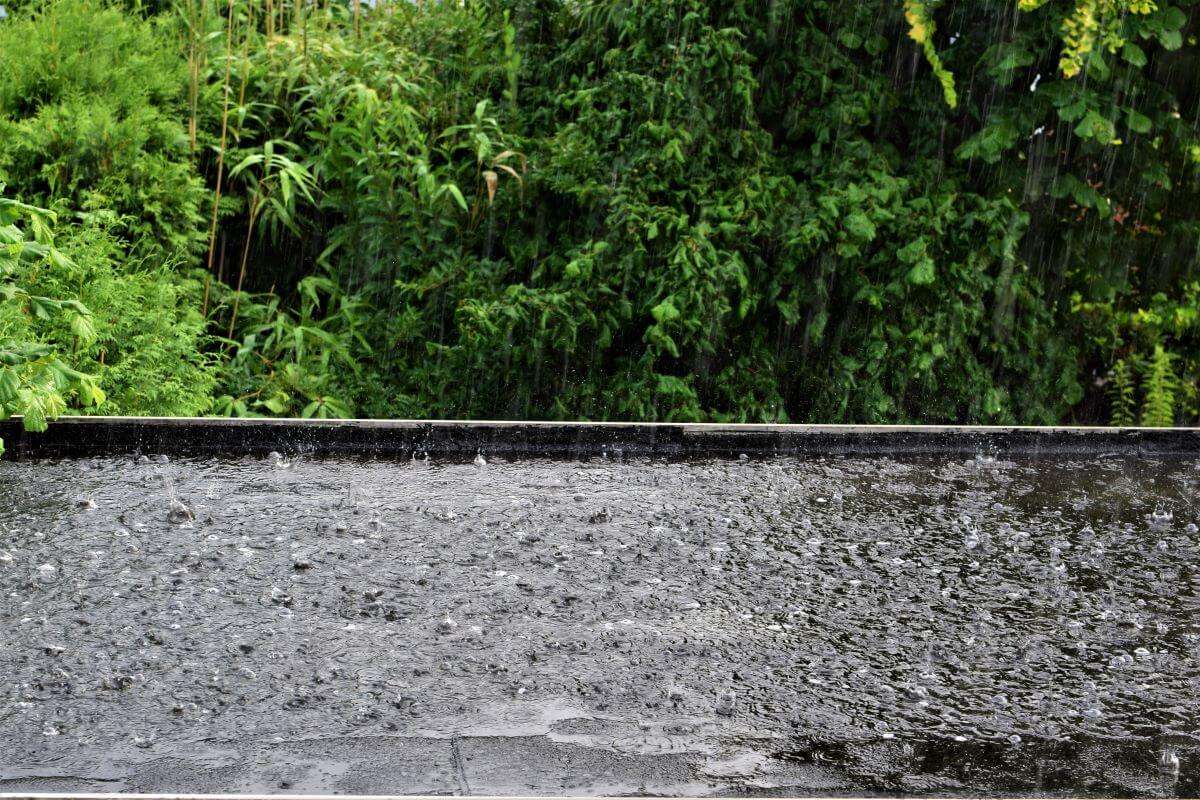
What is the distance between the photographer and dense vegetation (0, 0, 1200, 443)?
434cm

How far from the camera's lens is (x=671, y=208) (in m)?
4.36

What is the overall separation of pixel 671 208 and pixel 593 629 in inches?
107

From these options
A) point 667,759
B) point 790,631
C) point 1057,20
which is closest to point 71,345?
point 790,631

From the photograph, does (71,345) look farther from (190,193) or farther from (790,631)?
(790,631)

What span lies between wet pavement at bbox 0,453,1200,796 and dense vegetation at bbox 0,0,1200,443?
1.64m

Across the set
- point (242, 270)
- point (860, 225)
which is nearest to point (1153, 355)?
point (860, 225)

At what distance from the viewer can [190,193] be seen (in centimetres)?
448

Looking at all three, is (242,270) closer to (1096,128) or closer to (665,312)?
(665,312)

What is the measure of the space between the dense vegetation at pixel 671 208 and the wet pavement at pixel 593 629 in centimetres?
164

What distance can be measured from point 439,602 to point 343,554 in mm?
311

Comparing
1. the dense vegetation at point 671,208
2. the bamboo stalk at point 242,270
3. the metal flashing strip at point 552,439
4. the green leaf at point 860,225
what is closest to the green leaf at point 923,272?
the dense vegetation at point 671,208

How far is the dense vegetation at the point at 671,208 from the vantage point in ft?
14.2

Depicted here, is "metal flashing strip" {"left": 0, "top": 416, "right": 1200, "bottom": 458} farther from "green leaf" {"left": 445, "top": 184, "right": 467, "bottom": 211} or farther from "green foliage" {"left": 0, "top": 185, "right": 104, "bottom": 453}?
"green leaf" {"left": 445, "top": 184, "right": 467, "bottom": 211}

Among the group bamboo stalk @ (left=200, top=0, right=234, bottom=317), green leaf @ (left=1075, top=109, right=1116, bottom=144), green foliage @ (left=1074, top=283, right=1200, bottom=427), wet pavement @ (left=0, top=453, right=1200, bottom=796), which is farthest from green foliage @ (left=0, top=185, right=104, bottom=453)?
green foliage @ (left=1074, top=283, right=1200, bottom=427)
